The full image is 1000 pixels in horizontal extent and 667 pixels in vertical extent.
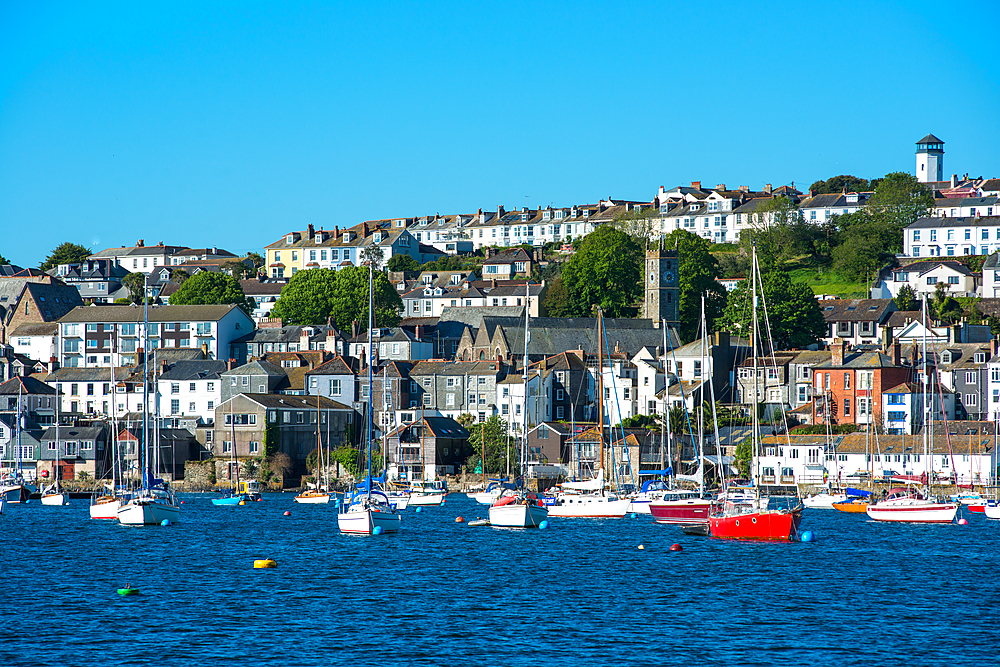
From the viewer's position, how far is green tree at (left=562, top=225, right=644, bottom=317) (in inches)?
4956

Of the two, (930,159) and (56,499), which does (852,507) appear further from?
(930,159)

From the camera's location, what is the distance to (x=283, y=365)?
110688 mm

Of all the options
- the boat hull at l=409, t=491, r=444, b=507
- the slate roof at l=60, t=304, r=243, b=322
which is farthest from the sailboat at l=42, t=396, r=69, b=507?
the slate roof at l=60, t=304, r=243, b=322

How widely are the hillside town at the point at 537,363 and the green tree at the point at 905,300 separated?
0.25 meters

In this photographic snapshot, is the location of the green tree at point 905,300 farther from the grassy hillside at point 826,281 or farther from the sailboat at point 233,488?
the sailboat at point 233,488

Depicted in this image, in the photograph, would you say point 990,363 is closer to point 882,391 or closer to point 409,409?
point 882,391

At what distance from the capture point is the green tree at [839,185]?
550 feet

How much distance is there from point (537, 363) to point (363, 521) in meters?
46.0

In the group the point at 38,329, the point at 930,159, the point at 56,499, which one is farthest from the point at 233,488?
the point at 930,159

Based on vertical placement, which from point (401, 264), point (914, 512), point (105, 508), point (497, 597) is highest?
point (401, 264)

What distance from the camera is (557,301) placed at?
127000 millimetres

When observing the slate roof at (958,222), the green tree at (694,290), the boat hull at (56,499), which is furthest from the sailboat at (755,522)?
the slate roof at (958,222)

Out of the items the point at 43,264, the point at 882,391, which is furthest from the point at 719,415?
the point at 43,264

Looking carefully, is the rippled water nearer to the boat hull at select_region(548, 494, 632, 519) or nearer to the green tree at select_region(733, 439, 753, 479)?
the boat hull at select_region(548, 494, 632, 519)
